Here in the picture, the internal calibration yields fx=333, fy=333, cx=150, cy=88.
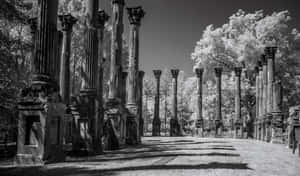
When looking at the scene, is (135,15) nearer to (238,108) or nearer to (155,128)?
(155,128)

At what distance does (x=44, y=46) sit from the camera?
10125mm

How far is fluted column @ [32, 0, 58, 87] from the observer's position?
1010 cm

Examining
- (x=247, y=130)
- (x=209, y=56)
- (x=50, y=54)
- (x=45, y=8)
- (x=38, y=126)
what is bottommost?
(x=247, y=130)

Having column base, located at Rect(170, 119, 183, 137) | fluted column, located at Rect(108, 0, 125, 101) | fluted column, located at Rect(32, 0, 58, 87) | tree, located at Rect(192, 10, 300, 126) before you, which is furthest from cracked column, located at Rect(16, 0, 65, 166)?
tree, located at Rect(192, 10, 300, 126)

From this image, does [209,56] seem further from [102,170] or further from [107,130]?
[102,170]

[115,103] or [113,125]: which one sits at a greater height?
[115,103]

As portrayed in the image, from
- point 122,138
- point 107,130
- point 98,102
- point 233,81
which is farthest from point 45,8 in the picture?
point 233,81

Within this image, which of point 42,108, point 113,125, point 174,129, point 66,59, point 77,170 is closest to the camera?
point 77,170

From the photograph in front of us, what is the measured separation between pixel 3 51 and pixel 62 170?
549 centimetres

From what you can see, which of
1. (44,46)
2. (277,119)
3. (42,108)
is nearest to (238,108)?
(277,119)

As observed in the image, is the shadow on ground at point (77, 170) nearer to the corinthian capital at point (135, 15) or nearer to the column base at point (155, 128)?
the corinthian capital at point (135, 15)

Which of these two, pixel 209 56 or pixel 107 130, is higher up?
pixel 209 56

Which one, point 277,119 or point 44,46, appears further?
point 277,119

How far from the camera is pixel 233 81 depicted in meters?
39.0
